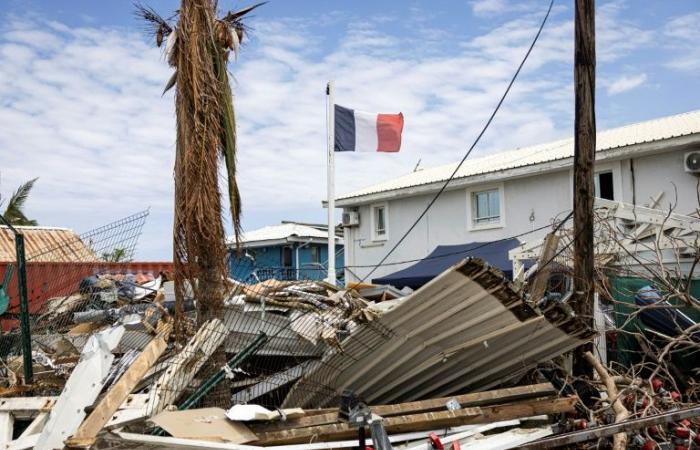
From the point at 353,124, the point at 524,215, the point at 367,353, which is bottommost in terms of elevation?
the point at 367,353

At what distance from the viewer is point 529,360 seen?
6273 millimetres

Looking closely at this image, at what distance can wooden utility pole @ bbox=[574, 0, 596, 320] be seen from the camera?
728 cm

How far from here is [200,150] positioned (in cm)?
634

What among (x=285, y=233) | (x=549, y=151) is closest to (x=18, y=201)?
(x=285, y=233)

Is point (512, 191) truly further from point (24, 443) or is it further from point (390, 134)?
point (24, 443)

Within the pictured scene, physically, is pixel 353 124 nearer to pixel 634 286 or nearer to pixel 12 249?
pixel 634 286

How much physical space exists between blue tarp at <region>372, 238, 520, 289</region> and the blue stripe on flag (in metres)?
3.19

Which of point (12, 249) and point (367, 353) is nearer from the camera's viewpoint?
point (367, 353)

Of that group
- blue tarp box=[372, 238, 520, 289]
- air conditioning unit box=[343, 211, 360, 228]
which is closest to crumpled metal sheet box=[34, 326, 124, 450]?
blue tarp box=[372, 238, 520, 289]

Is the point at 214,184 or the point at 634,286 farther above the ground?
the point at 214,184

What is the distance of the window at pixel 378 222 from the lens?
20.2m

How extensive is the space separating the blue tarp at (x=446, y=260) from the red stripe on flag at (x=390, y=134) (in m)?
2.65

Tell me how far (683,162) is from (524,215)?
12.7 feet

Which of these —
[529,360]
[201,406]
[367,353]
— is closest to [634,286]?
[529,360]
